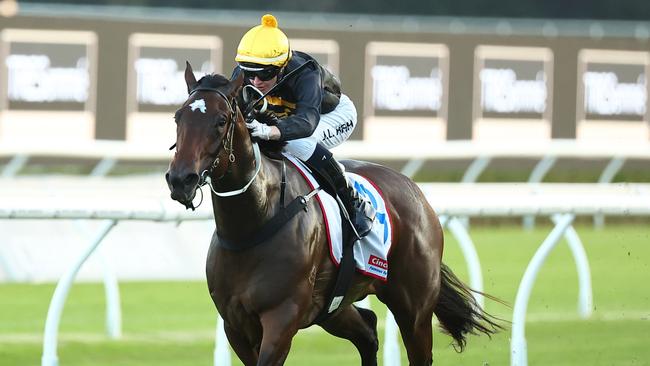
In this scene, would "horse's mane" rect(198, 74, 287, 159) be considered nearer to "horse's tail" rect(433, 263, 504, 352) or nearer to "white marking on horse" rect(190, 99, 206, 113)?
"white marking on horse" rect(190, 99, 206, 113)

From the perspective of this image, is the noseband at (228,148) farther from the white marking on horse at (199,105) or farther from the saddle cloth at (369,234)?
the saddle cloth at (369,234)

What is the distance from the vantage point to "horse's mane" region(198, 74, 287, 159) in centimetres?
417

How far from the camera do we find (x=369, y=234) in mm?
4844

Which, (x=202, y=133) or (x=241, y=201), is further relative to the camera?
(x=241, y=201)

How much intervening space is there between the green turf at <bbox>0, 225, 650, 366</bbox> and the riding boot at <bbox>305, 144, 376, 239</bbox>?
132cm

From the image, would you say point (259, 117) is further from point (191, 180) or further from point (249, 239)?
point (191, 180)

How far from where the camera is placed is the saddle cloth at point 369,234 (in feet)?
15.4

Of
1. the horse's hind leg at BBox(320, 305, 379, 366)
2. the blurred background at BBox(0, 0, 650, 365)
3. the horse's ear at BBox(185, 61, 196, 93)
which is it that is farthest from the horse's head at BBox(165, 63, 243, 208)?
the blurred background at BBox(0, 0, 650, 365)

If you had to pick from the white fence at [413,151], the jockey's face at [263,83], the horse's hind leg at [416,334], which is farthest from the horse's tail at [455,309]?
the white fence at [413,151]

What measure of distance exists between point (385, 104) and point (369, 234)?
890cm

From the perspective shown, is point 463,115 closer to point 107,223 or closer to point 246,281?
point 107,223

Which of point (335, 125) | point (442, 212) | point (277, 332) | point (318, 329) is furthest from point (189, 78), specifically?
point (318, 329)

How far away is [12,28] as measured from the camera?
41.2ft

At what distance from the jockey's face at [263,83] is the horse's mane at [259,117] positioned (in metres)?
0.14
